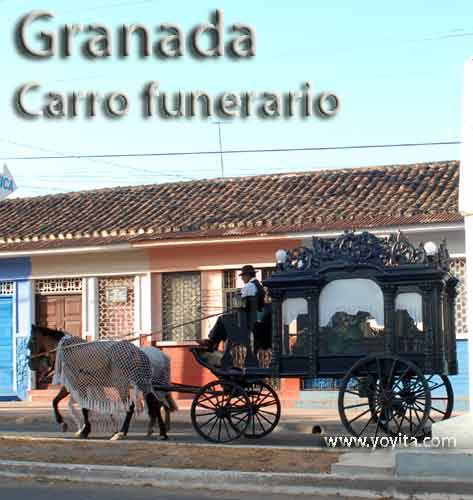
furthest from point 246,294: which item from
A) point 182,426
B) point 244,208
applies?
point 244,208

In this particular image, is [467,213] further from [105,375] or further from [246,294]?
[105,375]

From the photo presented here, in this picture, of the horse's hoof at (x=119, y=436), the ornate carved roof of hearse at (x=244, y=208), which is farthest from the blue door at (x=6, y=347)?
the horse's hoof at (x=119, y=436)

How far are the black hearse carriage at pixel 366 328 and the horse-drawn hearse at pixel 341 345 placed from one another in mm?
12

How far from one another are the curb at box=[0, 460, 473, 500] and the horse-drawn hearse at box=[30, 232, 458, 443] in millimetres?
2322

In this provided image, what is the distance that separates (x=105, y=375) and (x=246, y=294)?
2.20m

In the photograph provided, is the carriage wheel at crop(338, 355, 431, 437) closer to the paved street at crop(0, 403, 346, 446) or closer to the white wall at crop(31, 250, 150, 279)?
the paved street at crop(0, 403, 346, 446)

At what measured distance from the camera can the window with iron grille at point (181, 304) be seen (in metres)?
22.4

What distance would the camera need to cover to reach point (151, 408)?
48.8 ft

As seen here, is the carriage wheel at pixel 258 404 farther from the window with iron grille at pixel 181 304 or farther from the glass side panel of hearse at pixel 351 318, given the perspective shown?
the window with iron grille at pixel 181 304

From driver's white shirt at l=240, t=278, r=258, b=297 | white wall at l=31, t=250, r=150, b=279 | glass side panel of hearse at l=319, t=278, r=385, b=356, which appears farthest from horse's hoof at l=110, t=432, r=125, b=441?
white wall at l=31, t=250, r=150, b=279

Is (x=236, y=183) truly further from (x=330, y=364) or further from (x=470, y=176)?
(x=470, y=176)
